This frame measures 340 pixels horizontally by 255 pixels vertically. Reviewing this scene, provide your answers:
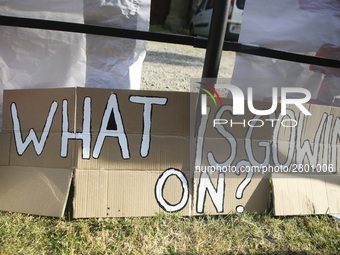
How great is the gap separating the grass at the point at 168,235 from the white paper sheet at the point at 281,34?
823 mm

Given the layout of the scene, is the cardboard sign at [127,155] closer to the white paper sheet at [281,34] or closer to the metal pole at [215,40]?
the metal pole at [215,40]

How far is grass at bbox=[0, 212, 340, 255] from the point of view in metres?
1.29

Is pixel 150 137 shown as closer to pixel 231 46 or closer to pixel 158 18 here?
pixel 231 46

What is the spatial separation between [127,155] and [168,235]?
1.52 feet

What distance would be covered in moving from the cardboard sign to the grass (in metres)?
0.06

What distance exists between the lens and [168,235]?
1396 mm

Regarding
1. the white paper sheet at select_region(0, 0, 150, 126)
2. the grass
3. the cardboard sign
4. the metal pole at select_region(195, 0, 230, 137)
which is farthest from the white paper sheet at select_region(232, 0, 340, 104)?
the grass

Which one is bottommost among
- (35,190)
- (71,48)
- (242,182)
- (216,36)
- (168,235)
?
(168,235)

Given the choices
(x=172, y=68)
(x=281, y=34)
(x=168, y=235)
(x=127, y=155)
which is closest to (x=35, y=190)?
(x=127, y=155)

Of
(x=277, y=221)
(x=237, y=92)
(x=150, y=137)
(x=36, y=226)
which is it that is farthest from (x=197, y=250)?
(x=237, y=92)

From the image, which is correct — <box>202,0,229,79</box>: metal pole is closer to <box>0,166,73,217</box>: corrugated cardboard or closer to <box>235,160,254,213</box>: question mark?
<box>235,160,254,213</box>: question mark

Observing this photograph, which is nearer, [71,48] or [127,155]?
[127,155]

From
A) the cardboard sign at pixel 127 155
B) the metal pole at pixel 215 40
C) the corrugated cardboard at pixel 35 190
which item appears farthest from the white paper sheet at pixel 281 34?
the corrugated cardboard at pixel 35 190

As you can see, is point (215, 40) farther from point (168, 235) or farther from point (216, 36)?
point (168, 235)
